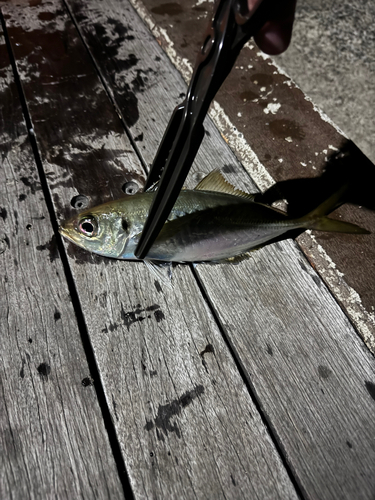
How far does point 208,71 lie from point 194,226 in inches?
25.6

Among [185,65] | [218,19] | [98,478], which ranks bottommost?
[98,478]

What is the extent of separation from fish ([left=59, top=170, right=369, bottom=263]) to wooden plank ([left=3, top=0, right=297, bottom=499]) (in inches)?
5.2

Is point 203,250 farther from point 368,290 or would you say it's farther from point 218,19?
point 218,19

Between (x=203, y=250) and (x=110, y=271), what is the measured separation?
41cm

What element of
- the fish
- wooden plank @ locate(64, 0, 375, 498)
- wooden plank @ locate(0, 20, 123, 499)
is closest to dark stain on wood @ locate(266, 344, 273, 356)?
Answer: wooden plank @ locate(64, 0, 375, 498)

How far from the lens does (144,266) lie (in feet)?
5.27

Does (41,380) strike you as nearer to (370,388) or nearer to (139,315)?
(139,315)

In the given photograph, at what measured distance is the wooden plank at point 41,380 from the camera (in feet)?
3.90

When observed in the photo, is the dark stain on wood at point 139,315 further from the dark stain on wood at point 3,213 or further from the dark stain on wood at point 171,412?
the dark stain on wood at point 3,213

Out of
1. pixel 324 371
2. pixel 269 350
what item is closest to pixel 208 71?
pixel 269 350

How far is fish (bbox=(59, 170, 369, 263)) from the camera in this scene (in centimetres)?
148

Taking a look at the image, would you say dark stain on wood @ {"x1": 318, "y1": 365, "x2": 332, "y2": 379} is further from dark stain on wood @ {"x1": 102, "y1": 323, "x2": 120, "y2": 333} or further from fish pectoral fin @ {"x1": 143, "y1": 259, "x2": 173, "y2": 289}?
dark stain on wood @ {"x1": 102, "y1": 323, "x2": 120, "y2": 333}

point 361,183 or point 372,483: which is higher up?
point 361,183

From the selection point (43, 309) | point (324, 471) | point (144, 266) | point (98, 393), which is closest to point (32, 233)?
point (43, 309)
